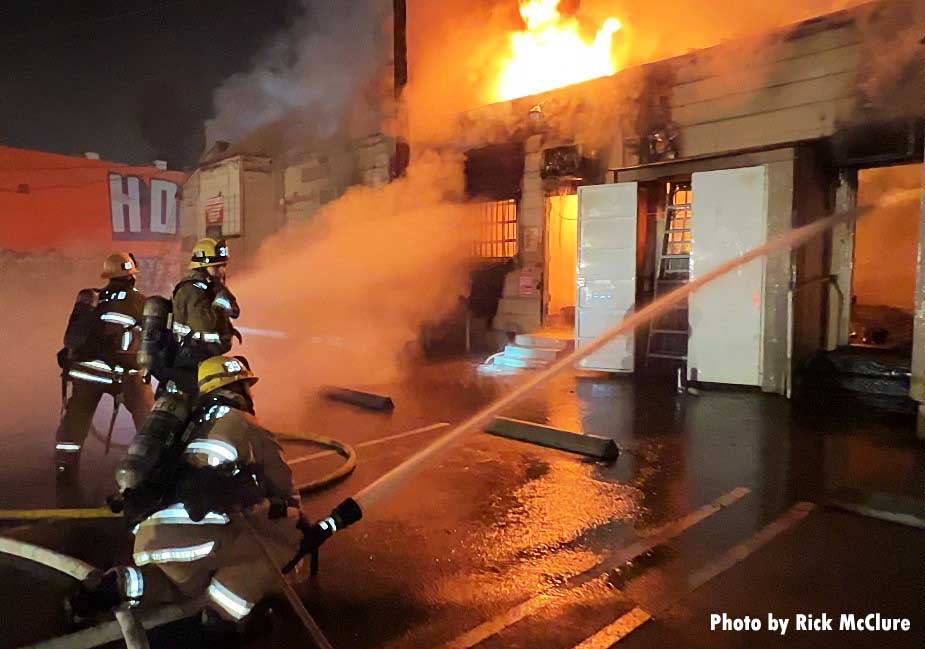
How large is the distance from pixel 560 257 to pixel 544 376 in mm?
9252

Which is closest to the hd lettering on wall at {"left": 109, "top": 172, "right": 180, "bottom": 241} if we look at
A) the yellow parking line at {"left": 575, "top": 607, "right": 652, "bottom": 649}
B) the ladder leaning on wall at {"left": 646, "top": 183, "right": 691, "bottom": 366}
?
the ladder leaning on wall at {"left": 646, "top": 183, "right": 691, "bottom": 366}

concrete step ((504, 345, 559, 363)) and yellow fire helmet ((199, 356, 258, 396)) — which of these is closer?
yellow fire helmet ((199, 356, 258, 396))

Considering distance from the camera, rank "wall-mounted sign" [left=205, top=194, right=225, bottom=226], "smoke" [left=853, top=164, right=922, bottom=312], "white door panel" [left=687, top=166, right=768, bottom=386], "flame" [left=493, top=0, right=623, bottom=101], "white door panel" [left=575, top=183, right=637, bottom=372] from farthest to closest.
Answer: "wall-mounted sign" [left=205, top=194, right=225, bottom=226] < "flame" [left=493, top=0, right=623, bottom=101] < "smoke" [left=853, top=164, right=922, bottom=312] < "white door panel" [left=575, top=183, right=637, bottom=372] < "white door panel" [left=687, top=166, right=768, bottom=386]

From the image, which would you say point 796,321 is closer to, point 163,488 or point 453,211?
point 453,211

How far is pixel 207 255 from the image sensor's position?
5012 millimetres

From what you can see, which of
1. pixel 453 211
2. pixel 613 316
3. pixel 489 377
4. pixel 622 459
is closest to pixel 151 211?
pixel 453 211

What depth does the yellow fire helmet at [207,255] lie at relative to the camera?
16.3 feet

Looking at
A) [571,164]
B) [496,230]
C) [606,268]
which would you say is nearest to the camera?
[606,268]

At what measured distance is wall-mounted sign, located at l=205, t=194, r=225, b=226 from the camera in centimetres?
1898

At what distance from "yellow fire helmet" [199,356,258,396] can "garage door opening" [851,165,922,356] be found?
9.87 metres

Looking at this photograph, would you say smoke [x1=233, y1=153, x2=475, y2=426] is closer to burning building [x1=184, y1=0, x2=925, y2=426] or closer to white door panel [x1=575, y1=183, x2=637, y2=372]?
burning building [x1=184, y1=0, x2=925, y2=426]

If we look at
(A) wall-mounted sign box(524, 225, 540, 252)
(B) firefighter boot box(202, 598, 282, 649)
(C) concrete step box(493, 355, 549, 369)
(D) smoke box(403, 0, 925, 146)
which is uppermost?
(D) smoke box(403, 0, 925, 146)

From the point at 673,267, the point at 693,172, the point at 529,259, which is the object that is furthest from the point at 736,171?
the point at 529,259

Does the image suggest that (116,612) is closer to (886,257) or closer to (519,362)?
(519,362)
